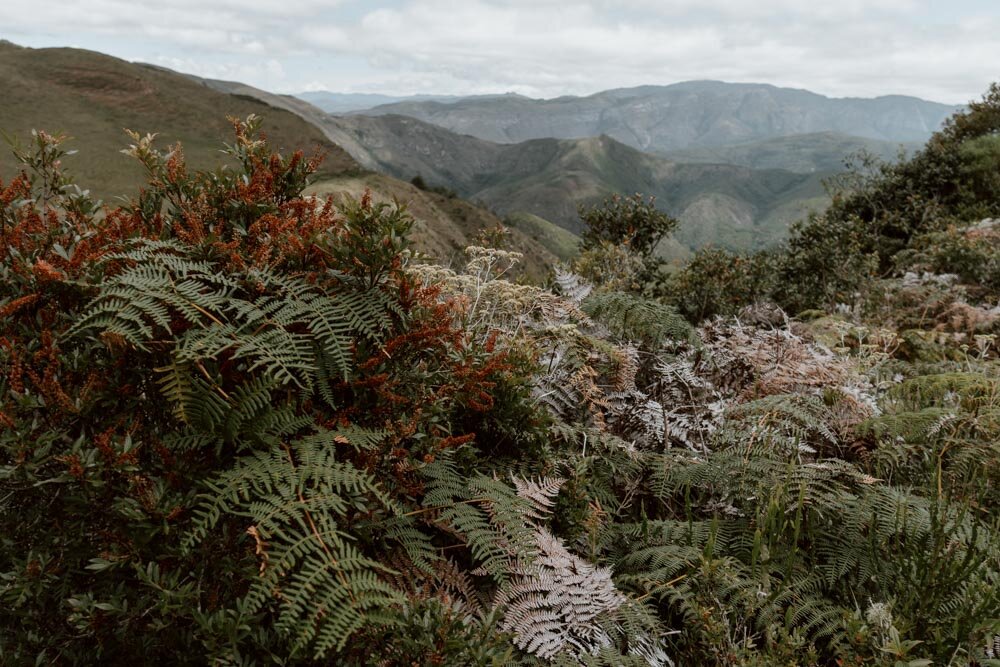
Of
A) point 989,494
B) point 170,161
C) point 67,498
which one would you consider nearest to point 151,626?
point 67,498

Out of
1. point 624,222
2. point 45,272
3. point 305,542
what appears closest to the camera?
point 305,542

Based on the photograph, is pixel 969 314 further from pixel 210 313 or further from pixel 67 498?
pixel 67 498

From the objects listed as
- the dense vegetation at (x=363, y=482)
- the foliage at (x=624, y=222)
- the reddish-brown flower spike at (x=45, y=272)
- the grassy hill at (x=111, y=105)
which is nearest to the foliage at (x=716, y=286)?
the foliage at (x=624, y=222)

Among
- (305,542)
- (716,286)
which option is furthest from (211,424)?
(716,286)

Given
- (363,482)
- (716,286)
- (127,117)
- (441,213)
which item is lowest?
(441,213)

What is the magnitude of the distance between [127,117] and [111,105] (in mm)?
6745

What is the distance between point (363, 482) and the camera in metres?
1.59

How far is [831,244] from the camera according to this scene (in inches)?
398

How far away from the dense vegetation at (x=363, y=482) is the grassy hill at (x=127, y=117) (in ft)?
213

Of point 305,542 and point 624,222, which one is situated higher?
point 624,222

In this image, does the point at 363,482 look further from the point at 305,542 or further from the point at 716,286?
the point at 716,286

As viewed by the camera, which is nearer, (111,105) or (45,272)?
(45,272)

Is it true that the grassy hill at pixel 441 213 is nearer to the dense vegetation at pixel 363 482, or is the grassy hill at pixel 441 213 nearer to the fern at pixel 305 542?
the dense vegetation at pixel 363 482

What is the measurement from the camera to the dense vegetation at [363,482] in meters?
1.48
